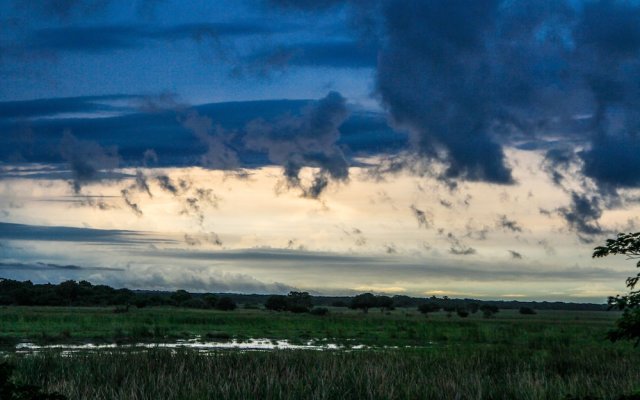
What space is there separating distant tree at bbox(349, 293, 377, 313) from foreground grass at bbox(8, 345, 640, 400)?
331 ft

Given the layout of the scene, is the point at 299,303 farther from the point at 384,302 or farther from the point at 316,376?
the point at 316,376

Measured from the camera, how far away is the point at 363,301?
12850 centimetres

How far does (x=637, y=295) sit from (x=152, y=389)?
13.8 metres

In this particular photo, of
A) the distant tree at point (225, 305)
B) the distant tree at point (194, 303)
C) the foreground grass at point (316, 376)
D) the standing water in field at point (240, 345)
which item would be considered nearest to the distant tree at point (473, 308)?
the distant tree at point (225, 305)

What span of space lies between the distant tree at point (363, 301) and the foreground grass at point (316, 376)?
331ft

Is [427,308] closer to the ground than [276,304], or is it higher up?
closer to the ground

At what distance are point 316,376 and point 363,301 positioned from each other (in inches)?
4304

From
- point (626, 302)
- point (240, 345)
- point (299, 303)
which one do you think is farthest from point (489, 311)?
point (626, 302)

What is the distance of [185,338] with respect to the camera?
45594 millimetres

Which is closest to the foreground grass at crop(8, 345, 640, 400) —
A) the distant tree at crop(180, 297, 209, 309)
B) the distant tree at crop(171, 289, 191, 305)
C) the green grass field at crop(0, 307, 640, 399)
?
the green grass field at crop(0, 307, 640, 399)

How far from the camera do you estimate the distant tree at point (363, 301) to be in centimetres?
12875

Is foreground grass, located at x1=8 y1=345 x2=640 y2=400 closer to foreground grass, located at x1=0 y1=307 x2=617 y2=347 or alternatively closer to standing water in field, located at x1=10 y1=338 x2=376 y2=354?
standing water in field, located at x1=10 y1=338 x2=376 y2=354

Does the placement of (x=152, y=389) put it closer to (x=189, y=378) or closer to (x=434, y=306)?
(x=189, y=378)

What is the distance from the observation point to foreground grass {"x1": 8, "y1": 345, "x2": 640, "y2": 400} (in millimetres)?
18203
